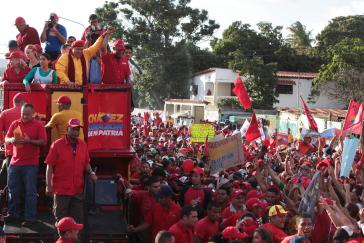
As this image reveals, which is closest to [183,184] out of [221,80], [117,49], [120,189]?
[120,189]

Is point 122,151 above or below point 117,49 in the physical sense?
below

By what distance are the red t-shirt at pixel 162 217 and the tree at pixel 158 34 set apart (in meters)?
47.1

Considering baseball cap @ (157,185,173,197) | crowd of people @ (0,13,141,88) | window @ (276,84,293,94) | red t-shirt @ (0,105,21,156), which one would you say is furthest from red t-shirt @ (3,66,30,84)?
window @ (276,84,293,94)

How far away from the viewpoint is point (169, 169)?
1301cm

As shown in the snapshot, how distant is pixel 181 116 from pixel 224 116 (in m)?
6.80

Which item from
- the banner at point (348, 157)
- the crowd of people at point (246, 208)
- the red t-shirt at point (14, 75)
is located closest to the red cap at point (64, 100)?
the red t-shirt at point (14, 75)

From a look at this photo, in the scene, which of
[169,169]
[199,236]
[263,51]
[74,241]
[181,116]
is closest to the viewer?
[74,241]

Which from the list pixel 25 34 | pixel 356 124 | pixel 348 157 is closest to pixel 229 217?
pixel 348 157

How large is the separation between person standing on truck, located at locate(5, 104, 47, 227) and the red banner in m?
1.08

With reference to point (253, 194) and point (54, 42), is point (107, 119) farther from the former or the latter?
point (54, 42)

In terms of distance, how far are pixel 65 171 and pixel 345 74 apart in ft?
138

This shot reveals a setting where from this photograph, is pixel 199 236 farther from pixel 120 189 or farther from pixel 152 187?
pixel 120 189

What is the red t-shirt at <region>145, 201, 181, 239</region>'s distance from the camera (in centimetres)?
891

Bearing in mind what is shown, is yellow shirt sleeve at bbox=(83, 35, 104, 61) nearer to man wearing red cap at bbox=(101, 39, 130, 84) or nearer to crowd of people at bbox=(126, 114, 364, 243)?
man wearing red cap at bbox=(101, 39, 130, 84)
